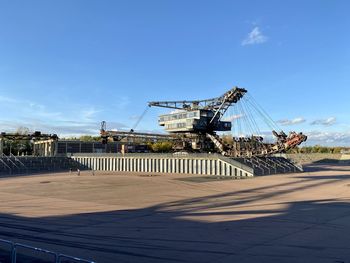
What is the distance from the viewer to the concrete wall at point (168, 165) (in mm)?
69256

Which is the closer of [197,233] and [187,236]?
[187,236]

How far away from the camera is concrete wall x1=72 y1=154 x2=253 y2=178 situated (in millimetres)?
69256

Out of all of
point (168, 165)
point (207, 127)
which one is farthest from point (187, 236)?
point (207, 127)

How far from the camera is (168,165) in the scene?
8169cm

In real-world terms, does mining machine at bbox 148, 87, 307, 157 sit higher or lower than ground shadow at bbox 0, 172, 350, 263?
higher

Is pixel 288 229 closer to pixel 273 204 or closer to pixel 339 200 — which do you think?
pixel 273 204

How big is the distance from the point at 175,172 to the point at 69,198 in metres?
44.4

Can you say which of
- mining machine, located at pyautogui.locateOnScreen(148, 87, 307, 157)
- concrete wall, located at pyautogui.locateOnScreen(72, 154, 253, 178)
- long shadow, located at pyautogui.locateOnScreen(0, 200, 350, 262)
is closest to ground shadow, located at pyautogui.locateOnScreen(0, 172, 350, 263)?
long shadow, located at pyautogui.locateOnScreen(0, 200, 350, 262)

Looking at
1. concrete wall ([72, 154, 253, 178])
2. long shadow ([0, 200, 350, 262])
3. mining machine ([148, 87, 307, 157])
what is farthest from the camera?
mining machine ([148, 87, 307, 157])

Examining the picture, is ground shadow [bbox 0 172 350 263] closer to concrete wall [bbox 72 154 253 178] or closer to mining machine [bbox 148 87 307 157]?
concrete wall [bbox 72 154 253 178]

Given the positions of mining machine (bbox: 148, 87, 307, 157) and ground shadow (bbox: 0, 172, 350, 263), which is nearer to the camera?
ground shadow (bbox: 0, 172, 350, 263)

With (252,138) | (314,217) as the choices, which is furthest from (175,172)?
(314,217)

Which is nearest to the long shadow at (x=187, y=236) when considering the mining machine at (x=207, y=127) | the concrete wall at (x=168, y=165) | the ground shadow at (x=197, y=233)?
the ground shadow at (x=197, y=233)

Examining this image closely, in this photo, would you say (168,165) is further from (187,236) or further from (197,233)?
(187,236)
